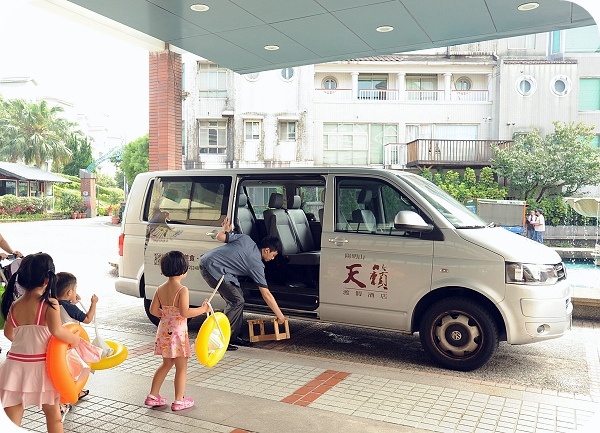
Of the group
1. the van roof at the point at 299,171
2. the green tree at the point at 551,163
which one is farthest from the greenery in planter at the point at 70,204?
the van roof at the point at 299,171

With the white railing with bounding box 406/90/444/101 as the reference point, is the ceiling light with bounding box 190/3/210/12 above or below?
below

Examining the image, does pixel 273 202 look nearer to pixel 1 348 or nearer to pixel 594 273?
pixel 1 348

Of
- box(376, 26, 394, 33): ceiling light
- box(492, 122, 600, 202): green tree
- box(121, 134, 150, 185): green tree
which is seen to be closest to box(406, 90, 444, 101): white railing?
box(492, 122, 600, 202): green tree

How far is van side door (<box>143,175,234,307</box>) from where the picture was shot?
718 centimetres

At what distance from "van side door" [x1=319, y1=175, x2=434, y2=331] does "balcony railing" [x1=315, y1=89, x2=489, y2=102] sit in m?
25.6

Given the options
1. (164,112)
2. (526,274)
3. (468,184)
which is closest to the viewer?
(526,274)

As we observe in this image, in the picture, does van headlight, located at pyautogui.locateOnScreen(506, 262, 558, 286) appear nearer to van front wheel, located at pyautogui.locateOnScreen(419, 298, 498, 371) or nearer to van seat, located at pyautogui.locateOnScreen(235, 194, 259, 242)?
van front wheel, located at pyautogui.locateOnScreen(419, 298, 498, 371)

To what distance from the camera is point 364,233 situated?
630 centimetres

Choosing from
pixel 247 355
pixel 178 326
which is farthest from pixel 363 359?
pixel 178 326

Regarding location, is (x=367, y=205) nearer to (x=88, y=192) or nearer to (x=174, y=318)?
(x=174, y=318)

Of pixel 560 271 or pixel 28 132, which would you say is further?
pixel 28 132

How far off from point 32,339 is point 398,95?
30.1 meters

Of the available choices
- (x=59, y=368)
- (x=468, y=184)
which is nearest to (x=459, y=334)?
(x=59, y=368)

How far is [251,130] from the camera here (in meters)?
31.2
